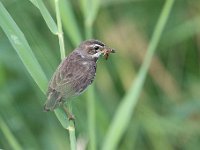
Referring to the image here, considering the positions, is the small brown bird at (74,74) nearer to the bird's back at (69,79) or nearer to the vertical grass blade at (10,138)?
the bird's back at (69,79)

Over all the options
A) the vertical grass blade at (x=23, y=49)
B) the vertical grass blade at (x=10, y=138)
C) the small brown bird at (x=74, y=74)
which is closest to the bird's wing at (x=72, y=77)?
the small brown bird at (x=74, y=74)

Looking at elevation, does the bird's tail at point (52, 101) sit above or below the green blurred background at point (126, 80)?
above

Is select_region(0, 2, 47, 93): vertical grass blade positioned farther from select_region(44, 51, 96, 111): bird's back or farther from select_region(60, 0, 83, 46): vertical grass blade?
select_region(60, 0, 83, 46): vertical grass blade

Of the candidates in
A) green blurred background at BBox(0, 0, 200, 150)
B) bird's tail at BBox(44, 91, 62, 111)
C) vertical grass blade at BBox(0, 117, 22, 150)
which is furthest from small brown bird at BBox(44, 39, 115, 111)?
green blurred background at BBox(0, 0, 200, 150)

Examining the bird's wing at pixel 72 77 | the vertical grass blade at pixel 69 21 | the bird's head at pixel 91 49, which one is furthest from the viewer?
the vertical grass blade at pixel 69 21

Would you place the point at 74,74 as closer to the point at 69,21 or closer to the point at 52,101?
the point at 52,101

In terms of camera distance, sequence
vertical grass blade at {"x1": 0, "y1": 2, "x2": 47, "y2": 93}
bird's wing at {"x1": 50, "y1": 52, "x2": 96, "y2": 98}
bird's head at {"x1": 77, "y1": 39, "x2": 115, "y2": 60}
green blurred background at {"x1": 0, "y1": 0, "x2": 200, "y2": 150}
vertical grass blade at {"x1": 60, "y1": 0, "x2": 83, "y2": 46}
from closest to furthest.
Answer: vertical grass blade at {"x1": 0, "y1": 2, "x2": 47, "y2": 93}
bird's wing at {"x1": 50, "y1": 52, "x2": 96, "y2": 98}
bird's head at {"x1": 77, "y1": 39, "x2": 115, "y2": 60}
vertical grass blade at {"x1": 60, "y1": 0, "x2": 83, "y2": 46}
green blurred background at {"x1": 0, "y1": 0, "x2": 200, "y2": 150}
